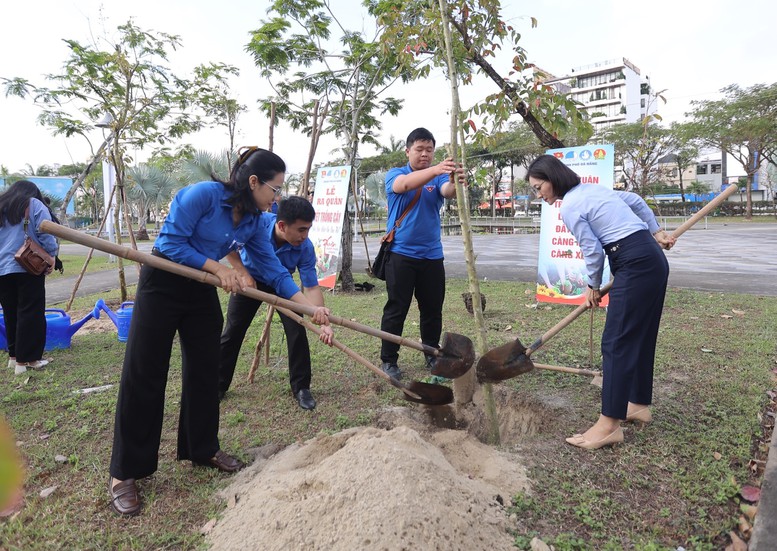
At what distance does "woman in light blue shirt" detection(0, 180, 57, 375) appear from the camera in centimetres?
453

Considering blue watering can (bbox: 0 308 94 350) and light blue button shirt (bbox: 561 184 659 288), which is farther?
blue watering can (bbox: 0 308 94 350)

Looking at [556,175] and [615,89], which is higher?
[615,89]

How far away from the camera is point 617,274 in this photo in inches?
120

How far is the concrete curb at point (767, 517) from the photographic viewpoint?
84.2 inches

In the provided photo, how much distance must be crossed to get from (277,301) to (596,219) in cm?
194

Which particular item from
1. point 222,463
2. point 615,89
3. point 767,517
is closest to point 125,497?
point 222,463

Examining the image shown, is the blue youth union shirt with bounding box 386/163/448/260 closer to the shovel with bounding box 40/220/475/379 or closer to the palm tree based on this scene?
the shovel with bounding box 40/220/475/379

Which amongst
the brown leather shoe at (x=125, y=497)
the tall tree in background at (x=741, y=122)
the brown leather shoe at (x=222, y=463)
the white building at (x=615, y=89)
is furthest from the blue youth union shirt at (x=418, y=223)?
the white building at (x=615, y=89)

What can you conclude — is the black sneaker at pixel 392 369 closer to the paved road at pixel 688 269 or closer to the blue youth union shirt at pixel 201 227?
the blue youth union shirt at pixel 201 227

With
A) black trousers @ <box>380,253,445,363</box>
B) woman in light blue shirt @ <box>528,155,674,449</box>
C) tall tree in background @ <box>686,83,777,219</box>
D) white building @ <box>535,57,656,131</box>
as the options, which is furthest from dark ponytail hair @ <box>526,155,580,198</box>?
white building @ <box>535,57,656,131</box>

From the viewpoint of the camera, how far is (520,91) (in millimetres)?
5098

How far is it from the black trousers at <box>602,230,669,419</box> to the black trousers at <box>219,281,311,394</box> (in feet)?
6.81

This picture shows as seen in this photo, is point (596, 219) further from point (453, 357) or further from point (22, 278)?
point (22, 278)

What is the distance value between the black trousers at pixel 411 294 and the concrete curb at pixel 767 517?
7.74ft
